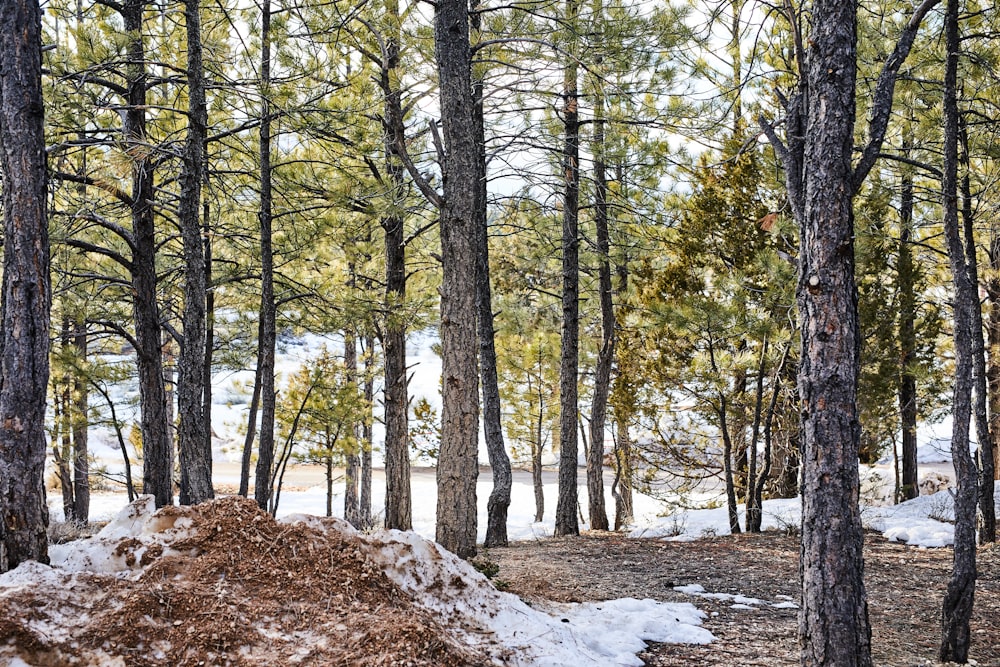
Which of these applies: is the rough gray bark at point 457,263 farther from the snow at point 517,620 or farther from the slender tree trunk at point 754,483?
the slender tree trunk at point 754,483

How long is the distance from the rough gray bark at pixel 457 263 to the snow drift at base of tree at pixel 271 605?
4.81ft

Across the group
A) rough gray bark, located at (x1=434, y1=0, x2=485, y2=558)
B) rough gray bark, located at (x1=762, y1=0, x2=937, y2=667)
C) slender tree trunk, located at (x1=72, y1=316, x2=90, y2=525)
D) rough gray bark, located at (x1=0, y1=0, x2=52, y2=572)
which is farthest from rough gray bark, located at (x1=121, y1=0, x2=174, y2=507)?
rough gray bark, located at (x1=762, y1=0, x2=937, y2=667)

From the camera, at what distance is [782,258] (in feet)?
26.7

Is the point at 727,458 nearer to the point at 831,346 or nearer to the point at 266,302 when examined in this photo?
the point at 266,302

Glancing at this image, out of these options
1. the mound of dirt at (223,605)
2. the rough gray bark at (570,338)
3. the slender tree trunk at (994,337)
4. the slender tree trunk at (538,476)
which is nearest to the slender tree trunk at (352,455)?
the slender tree trunk at (538,476)

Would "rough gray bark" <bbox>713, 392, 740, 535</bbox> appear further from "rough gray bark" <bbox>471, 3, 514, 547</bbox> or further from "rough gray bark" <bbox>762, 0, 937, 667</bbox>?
"rough gray bark" <bbox>762, 0, 937, 667</bbox>

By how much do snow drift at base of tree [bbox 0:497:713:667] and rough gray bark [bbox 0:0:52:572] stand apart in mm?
348

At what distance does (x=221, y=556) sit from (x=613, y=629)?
8.18ft

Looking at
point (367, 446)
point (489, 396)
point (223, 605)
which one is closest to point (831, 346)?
point (223, 605)

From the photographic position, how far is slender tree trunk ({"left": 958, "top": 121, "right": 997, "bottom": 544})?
247 inches

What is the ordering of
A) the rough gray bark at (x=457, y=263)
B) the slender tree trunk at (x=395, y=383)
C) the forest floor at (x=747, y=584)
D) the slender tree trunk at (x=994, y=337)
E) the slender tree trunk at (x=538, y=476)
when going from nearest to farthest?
the forest floor at (x=747, y=584) < the rough gray bark at (x=457, y=263) < the slender tree trunk at (x=395, y=383) < the slender tree trunk at (x=994, y=337) < the slender tree trunk at (x=538, y=476)

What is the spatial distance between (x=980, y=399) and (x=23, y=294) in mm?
7605

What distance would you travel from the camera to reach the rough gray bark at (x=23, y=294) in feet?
13.3

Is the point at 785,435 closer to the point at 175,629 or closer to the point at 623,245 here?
the point at 623,245
